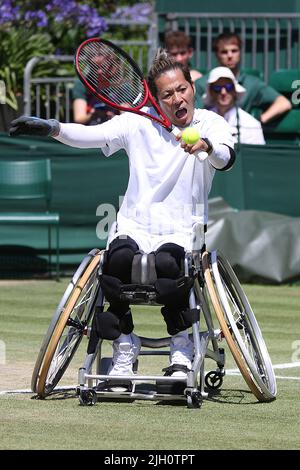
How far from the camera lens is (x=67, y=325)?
6.77 metres

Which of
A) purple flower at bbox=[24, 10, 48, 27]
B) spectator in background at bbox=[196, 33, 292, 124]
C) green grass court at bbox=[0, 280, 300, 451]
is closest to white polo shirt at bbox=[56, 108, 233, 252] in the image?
green grass court at bbox=[0, 280, 300, 451]

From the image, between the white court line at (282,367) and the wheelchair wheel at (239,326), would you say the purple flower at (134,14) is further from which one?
the wheelchair wheel at (239,326)

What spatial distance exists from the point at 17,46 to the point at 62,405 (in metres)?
11.5

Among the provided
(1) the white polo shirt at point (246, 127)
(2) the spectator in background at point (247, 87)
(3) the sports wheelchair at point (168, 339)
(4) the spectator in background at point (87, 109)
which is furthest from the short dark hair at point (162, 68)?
(4) the spectator in background at point (87, 109)

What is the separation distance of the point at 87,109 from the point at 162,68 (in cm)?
756

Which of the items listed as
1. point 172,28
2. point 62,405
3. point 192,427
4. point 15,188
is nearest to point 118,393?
point 62,405

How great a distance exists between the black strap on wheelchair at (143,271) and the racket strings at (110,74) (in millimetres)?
888

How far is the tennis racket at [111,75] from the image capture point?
713cm

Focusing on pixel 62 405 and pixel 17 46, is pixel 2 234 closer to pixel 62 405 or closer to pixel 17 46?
pixel 17 46

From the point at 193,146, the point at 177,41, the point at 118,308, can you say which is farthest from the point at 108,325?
the point at 177,41

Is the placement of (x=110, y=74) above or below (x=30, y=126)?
above

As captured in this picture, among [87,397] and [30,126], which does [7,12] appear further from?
[87,397]

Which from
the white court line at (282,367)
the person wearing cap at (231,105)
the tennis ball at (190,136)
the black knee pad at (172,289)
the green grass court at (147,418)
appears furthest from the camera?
the person wearing cap at (231,105)

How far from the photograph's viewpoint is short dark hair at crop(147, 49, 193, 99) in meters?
7.09
